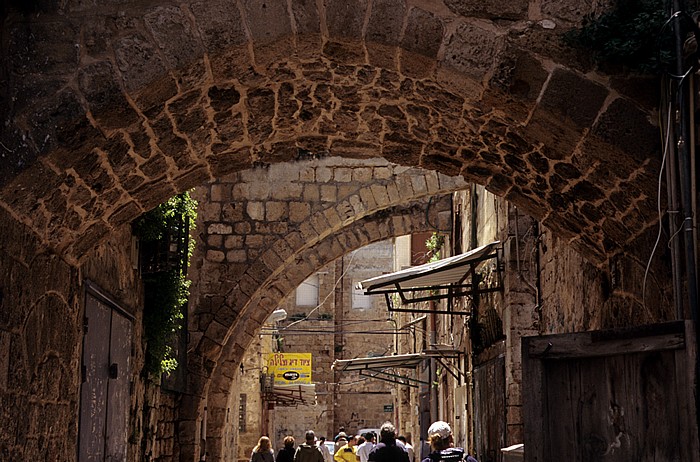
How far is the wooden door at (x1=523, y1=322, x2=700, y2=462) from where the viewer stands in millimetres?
3715

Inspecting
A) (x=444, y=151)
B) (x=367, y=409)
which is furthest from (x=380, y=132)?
(x=367, y=409)

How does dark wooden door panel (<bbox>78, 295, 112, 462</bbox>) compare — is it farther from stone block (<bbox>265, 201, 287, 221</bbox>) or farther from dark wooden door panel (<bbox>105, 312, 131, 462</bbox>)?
stone block (<bbox>265, 201, 287, 221</bbox>)

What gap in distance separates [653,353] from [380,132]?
249 centimetres

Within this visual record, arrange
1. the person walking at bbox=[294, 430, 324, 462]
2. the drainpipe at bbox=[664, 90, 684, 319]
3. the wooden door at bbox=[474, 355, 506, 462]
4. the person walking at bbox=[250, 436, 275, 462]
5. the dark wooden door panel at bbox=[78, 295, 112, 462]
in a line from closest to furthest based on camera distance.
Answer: the drainpipe at bbox=[664, 90, 684, 319]
the dark wooden door panel at bbox=[78, 295, 112, 462]
the wooden door at bbox=[474, 355, 506, 462]
the person walking at bbox=[294, 430, 324, 462]
the person walking at bbox=[250, 436, 275, 462]

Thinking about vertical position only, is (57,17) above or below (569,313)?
above

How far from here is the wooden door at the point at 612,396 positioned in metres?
3.71

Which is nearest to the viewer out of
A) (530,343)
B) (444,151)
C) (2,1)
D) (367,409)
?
(530,343)

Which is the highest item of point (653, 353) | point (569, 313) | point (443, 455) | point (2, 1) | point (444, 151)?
point (2, 1)

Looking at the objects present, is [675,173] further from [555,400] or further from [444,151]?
[444,151]

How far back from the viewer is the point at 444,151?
5.85 metres

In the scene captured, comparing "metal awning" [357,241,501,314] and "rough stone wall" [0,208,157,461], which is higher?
"metal awning" [357,241,501,314]

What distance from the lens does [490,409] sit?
9.33 meters

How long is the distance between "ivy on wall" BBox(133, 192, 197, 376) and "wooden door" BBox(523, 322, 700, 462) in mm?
4051

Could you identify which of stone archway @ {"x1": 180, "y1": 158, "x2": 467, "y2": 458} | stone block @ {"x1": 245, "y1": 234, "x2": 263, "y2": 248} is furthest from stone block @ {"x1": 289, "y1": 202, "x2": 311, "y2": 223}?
stone block @ {"x1": 245, "y1": 234, "x2": 263, "y2": 248}
